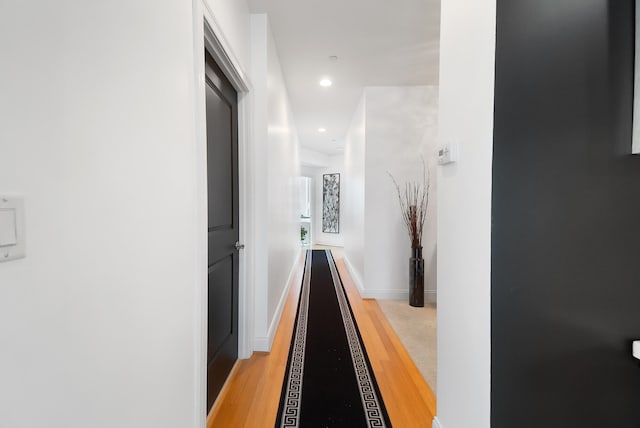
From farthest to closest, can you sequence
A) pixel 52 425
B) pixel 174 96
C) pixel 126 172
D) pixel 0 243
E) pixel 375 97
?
pixel 375 97 < pixel 174 96 < pixel 126 172 < pixel 52 425 < pixel 0 243

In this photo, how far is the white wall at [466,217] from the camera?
113 centimetres

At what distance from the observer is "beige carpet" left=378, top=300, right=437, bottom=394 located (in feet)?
7.60

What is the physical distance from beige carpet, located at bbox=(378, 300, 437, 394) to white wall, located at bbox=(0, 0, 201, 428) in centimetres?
176

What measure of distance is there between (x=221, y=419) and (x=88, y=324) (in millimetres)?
1328

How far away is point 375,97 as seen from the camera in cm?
396

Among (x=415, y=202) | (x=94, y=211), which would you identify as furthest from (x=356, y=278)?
(x=94, y=211)

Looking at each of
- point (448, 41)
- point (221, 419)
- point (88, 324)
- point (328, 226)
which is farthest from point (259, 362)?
point (328, 226)

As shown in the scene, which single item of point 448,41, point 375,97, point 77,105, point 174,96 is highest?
point 375,97

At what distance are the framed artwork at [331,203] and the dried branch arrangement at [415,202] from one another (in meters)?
4.78

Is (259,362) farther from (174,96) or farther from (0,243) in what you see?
(0,243)

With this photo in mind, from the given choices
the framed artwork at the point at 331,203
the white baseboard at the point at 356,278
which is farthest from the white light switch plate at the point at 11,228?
the framed artwork at the point at 331,203

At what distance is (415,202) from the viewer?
3.97 metres

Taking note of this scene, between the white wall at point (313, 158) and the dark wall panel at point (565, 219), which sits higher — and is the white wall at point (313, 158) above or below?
above

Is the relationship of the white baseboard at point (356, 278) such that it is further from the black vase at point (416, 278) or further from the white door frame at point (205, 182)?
the white door frame at point (205, 182)
